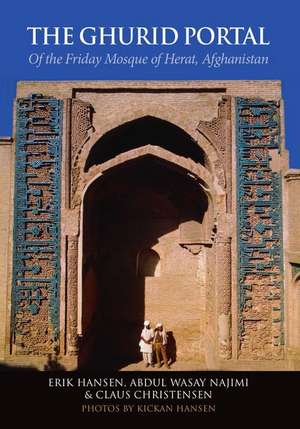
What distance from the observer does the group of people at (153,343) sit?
864cm

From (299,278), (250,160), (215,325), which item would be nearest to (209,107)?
(250,160)

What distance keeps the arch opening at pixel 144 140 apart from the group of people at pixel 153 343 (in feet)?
12.9

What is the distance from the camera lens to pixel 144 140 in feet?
28.4

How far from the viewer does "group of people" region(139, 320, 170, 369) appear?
864 cm

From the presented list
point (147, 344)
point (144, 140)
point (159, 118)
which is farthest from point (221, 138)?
point (147, 344)

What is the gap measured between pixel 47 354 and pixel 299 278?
197 inches

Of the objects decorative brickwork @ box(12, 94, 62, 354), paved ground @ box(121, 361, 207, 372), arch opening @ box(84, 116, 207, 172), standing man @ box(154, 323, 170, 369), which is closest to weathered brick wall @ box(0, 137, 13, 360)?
decorative brickwork @ box(12, 94, 62, 354)

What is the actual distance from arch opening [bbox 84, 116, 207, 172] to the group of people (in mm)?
3926

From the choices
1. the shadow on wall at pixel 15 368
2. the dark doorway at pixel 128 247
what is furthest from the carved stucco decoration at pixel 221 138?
the shadow on wall at pixel 15 368

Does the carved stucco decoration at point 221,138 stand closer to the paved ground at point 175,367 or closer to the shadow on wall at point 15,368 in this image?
the paved ground at point 175,367

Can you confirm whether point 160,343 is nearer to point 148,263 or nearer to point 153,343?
point 153,343

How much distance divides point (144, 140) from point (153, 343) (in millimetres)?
4660

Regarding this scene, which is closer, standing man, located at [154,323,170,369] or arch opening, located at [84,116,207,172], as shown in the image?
arch opening, located at [84,116,207,172]

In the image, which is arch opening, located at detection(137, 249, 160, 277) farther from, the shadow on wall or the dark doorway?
the shadow on wall
